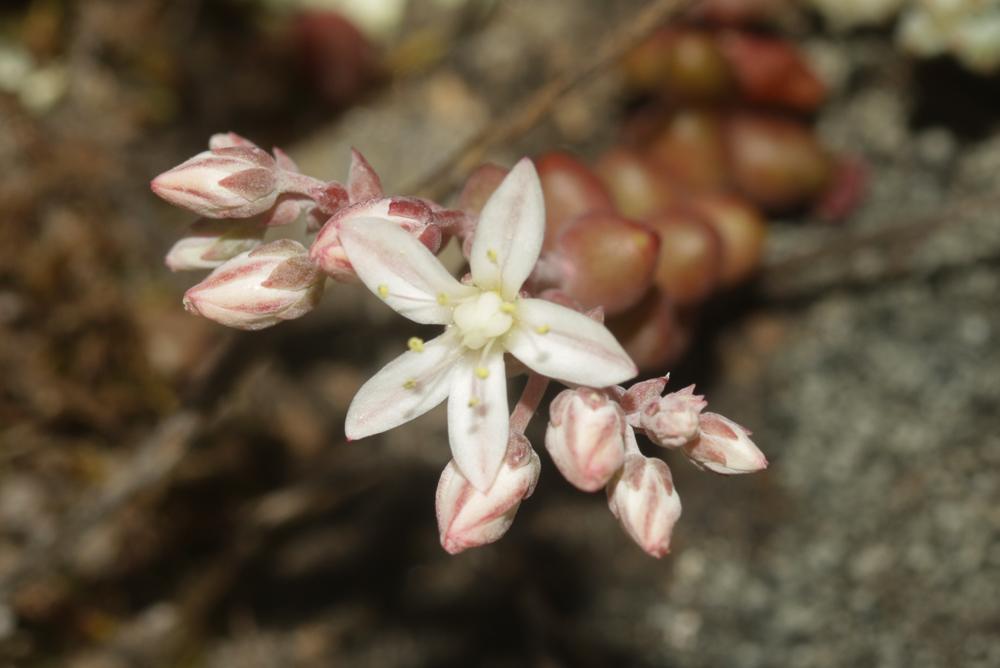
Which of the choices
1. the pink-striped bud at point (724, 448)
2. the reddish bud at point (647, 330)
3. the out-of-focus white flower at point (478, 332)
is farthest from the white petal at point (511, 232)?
the reddish bud at point (647, 330)

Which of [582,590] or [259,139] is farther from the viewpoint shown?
[259,139]

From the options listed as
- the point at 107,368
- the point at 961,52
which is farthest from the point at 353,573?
the point at 961,52

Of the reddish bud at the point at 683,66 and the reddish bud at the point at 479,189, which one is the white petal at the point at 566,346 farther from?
the reddish bud at the point at 683,66

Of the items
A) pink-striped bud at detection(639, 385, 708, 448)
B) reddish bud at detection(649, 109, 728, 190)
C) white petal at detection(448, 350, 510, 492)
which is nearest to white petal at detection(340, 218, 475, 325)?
white petal at detection(448, 350, 510, 492)

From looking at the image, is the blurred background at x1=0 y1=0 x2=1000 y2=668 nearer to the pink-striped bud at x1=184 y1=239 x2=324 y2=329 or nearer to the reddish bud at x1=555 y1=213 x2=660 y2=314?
the reddish bud at x1=555 y1=213 x2=660 y2=314

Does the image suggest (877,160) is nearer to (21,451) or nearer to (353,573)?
(353,573)
